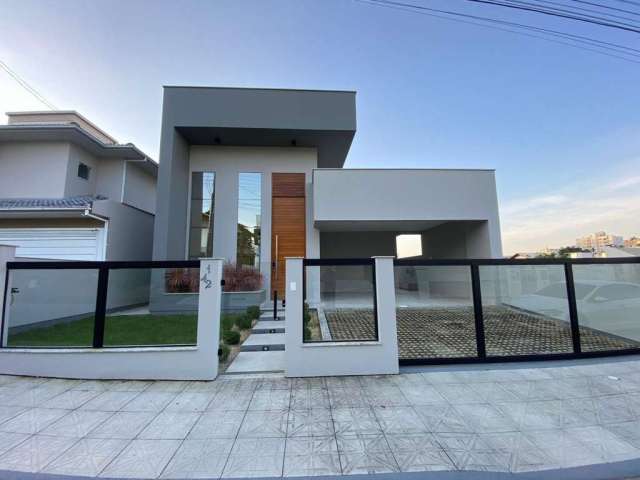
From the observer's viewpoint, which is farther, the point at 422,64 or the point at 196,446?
the point at 422,64

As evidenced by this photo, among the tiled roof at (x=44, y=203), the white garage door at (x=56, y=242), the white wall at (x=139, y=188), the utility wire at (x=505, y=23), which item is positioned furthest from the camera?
the white wall at (x=139, y=188)

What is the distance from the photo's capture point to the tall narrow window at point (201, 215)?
9867 mm

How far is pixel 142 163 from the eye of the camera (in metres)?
11.2

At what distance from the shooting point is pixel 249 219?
33.0 feet

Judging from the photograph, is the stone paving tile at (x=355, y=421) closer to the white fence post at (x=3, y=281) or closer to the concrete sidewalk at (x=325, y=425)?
the concrete sidewalk at (x=325, y=425)

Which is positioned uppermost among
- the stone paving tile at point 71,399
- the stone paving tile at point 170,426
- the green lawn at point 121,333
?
the green lawn at point 121,333

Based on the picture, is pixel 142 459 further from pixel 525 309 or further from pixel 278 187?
pixel 278 187

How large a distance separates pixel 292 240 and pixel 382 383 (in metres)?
6.92

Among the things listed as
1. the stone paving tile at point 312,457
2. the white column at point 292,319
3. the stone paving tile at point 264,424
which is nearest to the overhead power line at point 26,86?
the white column at point 292,319

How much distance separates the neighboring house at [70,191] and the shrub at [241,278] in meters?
3.57

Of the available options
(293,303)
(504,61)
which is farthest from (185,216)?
(504,61)

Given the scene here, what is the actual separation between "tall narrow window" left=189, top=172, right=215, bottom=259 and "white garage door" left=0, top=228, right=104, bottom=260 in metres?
2.70

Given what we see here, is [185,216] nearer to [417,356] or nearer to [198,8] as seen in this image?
[198,8]

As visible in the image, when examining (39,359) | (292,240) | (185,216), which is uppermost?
(185,216)
